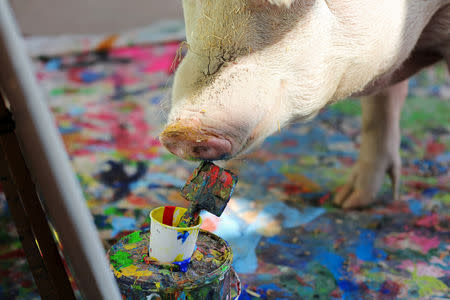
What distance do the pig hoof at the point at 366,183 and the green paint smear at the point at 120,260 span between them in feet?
2.33

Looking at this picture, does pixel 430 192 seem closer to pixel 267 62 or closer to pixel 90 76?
pixel 267 62

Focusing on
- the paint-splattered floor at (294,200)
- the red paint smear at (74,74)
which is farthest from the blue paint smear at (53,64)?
the paint-splattered floor at (294,200)

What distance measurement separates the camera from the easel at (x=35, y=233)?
0.61 meters

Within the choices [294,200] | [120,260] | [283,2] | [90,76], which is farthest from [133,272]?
[90,76]

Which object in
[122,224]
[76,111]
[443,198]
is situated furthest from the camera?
[76,111]

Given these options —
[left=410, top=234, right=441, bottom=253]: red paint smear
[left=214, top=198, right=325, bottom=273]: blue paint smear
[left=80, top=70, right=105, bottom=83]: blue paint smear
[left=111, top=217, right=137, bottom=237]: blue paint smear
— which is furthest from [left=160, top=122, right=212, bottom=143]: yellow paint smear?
[left=80, top=70, right=105, bottom=83]: blue paint smear

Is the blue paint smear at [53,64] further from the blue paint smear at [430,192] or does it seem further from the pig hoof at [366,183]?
the blue paint smear at [430,192]

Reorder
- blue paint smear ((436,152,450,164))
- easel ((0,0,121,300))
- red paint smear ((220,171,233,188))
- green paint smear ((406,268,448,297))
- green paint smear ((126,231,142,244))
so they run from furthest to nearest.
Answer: blue paint smear ((436,152,450,164)) → green paint smear ((406,268,448,297)) → green paint smear ((126,231,142,244)) → red paint smear ((220,171,233,188)) → easel ((0,0,121,300))

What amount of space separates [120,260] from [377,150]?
2.70ft

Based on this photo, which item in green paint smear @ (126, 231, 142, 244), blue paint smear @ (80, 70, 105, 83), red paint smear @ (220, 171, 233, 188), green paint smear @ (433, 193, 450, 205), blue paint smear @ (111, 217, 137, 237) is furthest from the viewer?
blue paint smear @ (80, 70, 105, 83)

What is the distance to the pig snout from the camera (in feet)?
2.19

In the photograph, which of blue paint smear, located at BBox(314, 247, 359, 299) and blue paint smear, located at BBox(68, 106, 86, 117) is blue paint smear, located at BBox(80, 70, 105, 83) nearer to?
blue paint smear, located at BBox(68, 106, 86, 117)

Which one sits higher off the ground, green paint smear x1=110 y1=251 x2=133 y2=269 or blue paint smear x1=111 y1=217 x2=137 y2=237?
green paint smear x1=110 y1=251 x2=133 y2=269

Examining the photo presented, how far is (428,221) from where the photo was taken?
47.6 inches
